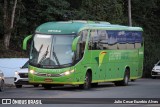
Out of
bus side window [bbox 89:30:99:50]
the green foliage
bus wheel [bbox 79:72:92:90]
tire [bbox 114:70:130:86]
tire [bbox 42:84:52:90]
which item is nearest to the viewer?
bus wheel [bbox 79:72:92:90]

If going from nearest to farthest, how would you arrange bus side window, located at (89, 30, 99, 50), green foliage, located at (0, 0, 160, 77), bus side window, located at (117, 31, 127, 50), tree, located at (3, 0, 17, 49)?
bus side window, located at (89, 30, 99, 50)
bus side window, located at (117, 31, 127, 50)
tree, located at (3, 0, 17, 49)
green foliage, located at (0, 0, 160, 77)

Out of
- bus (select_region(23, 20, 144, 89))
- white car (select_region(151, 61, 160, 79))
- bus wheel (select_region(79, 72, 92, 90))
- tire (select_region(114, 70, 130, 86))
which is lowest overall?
white car (select_region(151, 61, 160, 79))

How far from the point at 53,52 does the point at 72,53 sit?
912 mm

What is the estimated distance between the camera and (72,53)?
91.2ft

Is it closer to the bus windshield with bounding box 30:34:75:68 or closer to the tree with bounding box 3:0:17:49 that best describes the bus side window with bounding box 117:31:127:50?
the bus windshield with bounding box 30:34:75:68

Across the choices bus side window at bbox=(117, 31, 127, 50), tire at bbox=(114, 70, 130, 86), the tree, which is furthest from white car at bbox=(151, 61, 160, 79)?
bus side window at bbox=(117, 31, 127, 50)

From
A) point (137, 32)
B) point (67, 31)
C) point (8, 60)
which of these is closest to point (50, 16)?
point (8, 60)

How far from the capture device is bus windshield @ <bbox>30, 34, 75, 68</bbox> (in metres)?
27.7

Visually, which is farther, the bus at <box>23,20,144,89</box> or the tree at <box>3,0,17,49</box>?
the tree at <box>3,0,17,49</box>

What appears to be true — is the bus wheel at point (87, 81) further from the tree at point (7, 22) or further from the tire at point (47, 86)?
the tree at point (7, 22)

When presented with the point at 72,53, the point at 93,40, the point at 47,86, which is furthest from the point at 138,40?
the point at 72,53

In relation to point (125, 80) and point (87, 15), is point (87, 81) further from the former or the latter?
point (87, 15)

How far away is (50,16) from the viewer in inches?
1902

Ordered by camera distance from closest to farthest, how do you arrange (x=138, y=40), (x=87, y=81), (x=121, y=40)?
(x=87, y=81) < (x=121, y=40) < (x=138, y=40)
